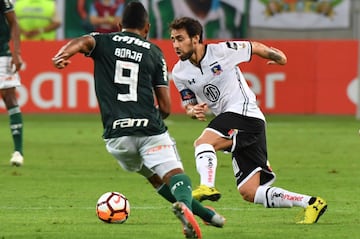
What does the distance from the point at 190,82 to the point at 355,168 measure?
16.6 ft

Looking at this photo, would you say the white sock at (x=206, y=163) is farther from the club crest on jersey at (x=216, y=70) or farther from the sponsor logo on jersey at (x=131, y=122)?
the sponsor logo on jersey at (x=131, y=122)

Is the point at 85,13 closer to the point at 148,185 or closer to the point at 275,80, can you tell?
the point at 275,80

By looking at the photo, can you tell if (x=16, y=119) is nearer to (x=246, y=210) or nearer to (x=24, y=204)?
(x=24, y=204)

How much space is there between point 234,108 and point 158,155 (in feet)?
5.31

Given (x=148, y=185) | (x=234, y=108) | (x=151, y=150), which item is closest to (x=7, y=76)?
(x=148, y=185)

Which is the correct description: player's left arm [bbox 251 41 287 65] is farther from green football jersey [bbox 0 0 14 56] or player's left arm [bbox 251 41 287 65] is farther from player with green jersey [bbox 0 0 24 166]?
green football jersey [bbox 0 0 14 56]

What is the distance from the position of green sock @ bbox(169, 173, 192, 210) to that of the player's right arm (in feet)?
3.61

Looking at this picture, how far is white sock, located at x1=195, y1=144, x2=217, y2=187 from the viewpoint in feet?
30.8

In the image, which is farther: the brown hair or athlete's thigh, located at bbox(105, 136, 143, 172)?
the brown hair

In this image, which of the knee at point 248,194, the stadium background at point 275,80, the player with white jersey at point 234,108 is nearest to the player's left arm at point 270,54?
the player with white jersey at point 234,108

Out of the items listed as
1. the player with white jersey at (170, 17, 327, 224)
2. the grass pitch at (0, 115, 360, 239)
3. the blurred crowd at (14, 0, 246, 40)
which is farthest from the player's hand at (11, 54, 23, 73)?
the blurred crowd at (14, 0, 246, 40)

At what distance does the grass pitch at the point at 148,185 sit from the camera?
366 inches

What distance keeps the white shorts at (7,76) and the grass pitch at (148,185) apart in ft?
3.28

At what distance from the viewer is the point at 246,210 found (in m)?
10.7
